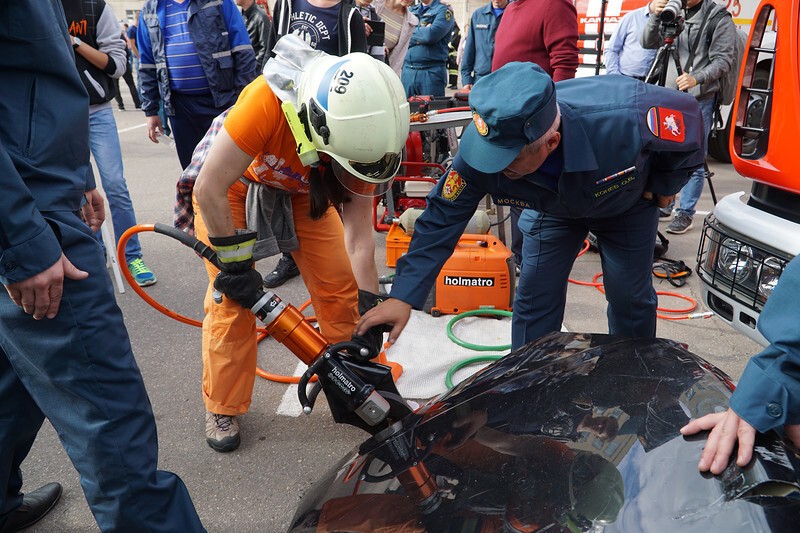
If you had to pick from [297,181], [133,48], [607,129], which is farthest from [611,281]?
[133,48]

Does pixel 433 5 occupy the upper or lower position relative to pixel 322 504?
upper

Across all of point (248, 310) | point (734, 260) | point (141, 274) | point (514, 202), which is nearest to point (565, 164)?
point (514, 202)

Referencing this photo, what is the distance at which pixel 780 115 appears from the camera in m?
2.30

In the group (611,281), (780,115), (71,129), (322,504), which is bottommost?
(611,281)

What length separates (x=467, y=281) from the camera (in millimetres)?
3895

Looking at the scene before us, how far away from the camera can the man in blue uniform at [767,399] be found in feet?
3.66

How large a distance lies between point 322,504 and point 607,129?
1613 millimetres

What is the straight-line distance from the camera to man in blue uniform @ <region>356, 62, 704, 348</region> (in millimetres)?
1822

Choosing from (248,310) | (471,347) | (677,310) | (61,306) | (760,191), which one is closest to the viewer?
(61,306)

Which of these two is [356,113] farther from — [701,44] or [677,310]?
[701,44]

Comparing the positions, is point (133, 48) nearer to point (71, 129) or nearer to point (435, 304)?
point (435, 304)

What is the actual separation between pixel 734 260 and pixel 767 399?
1.40 meters

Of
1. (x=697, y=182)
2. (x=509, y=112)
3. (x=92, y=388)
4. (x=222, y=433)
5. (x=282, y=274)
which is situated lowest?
(x=282, y=274)

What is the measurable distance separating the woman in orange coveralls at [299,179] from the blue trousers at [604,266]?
2.38ft
